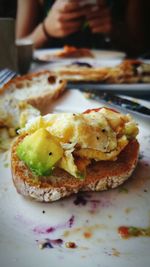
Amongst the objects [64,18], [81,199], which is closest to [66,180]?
[81,199]

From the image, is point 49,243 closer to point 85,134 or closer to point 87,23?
point 85,134

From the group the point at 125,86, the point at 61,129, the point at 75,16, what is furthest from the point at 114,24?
the point at 61,129

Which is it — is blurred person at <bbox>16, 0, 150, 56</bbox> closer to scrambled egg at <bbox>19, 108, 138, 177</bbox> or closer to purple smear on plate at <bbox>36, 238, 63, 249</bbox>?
scrambled egg at <bbox>19, 108, 138, 177</bbox>

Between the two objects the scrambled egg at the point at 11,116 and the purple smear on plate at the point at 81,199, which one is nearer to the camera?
the purple smear on plate at the point at 81,199

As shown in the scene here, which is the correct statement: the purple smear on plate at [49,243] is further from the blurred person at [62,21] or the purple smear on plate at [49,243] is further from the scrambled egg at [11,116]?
the blurred person at [62,21]

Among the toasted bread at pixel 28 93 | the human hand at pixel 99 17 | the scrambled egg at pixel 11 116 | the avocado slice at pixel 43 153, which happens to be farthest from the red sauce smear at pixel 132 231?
the human hand at pixel 99 17

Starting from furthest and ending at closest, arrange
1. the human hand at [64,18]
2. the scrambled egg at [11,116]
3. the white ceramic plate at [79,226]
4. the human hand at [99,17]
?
the human hand at [99,17] < the human hand at [64,18] < the scrambled egg at [11,116] < the white ceramic plate at [79,226]

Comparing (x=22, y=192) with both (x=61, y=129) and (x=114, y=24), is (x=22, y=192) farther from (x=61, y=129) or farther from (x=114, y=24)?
(x=114, y=24)
